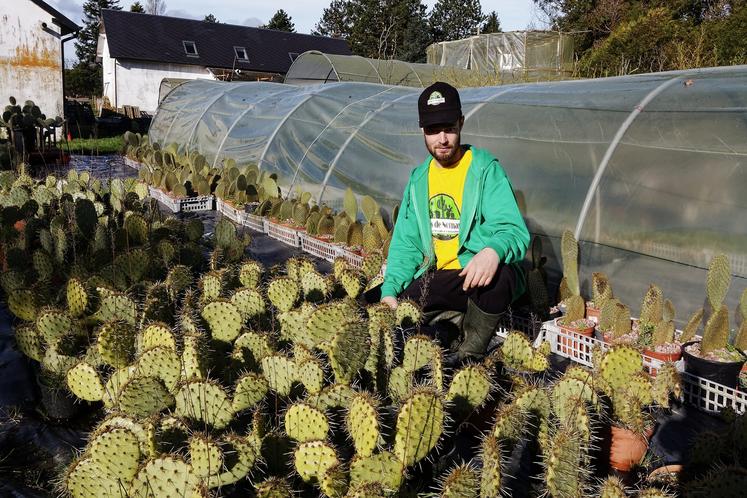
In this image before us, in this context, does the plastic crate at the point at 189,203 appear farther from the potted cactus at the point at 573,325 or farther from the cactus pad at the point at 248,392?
the cactus pad at the point at 248,392

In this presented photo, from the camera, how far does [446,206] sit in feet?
9.27

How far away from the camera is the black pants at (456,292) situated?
258 centimetres

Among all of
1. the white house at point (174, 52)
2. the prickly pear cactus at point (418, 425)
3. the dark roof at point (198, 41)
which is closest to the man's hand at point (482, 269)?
the prickly pear cactus at point (418, 425)

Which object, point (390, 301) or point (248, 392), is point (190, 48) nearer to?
point (390, 301)

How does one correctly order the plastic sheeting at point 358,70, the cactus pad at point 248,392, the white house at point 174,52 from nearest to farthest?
the cactus pad at point 248,392 < the plastic sheeting at point 358,70 < the white house at point 174,52

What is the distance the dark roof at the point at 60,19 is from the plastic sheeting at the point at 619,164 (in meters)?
11.4

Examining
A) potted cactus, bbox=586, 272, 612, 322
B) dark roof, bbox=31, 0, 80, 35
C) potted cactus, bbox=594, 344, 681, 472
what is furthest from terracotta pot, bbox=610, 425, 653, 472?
dark roof, bbox=31, 0, 80, 35

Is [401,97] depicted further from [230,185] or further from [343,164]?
[230,185]

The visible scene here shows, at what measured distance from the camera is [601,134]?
3.78m

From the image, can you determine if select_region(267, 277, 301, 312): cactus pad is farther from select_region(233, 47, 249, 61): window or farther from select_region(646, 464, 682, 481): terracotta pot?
select_region(233, 47, 249, 61): window

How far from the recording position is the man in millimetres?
2533

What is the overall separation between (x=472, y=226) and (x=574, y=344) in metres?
0.87

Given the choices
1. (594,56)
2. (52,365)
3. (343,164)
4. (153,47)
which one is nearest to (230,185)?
(343,164)

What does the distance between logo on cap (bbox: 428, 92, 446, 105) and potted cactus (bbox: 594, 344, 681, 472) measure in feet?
3.64
